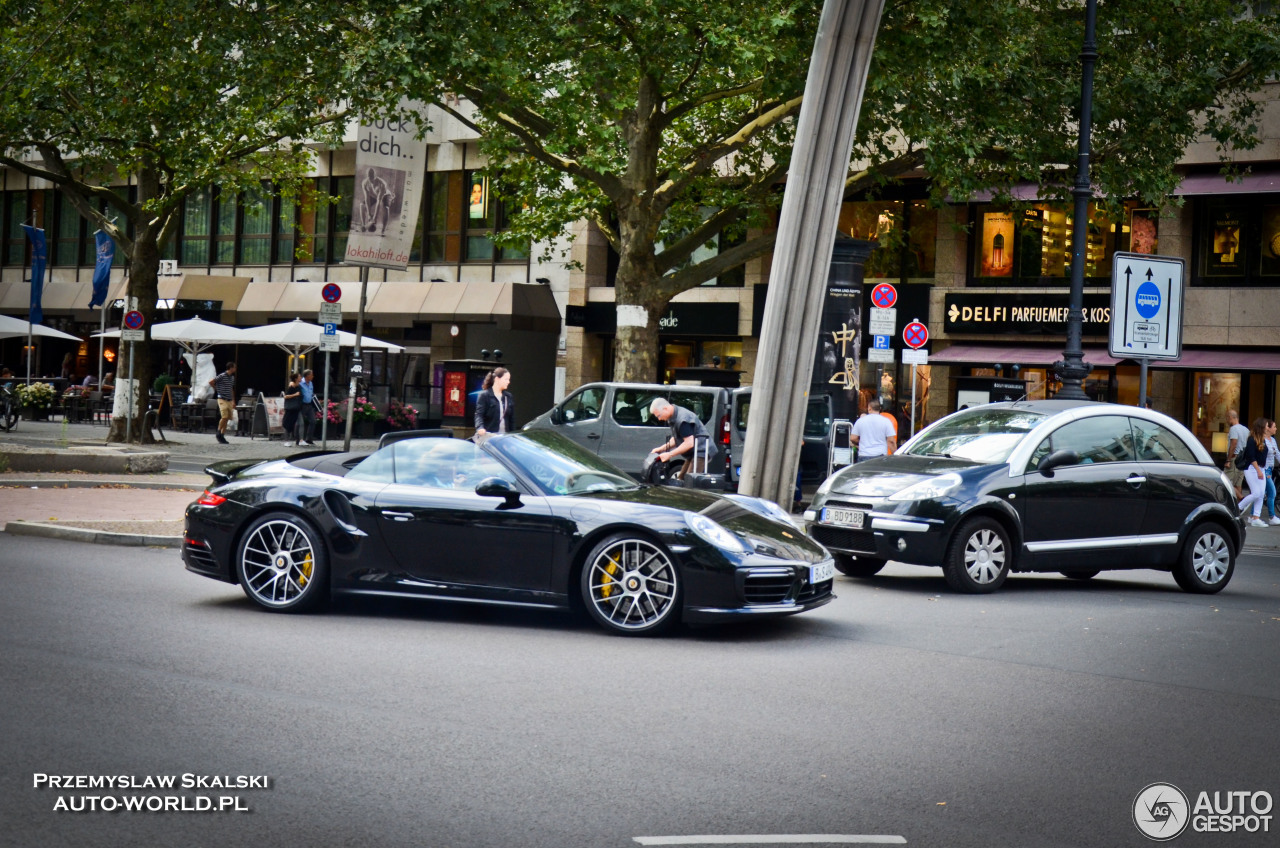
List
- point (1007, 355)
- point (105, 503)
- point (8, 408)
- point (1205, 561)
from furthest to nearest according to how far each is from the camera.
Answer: point (8, 408) < point (1007, 355) < point (105, 503) < point (1205, 561)

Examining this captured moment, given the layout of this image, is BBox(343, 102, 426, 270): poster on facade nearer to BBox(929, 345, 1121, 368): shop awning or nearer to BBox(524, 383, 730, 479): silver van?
BBox(524, 383, 730, 479): silver van

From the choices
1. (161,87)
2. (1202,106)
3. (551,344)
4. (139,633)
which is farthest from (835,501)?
(551,344)

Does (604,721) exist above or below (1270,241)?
below

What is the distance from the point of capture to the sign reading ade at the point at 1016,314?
2933 cm

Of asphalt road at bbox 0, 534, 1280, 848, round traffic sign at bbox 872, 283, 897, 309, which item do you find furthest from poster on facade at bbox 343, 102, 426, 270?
asphalt road at bbox 0, 534, 1280, 848

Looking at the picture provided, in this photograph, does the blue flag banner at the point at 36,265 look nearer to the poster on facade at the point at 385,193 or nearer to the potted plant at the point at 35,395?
the potted plant at the point at 35,395

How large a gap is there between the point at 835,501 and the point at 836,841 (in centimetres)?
754

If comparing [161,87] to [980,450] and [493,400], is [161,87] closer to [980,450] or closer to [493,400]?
[493,400]

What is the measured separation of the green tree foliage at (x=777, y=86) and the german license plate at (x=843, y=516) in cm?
942

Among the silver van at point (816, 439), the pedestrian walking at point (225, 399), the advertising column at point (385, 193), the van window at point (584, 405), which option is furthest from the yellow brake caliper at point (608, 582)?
the pedestrian walking at point (225, 399)

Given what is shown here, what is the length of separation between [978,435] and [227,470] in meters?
6.42

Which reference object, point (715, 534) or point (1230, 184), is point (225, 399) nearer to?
point (1230, 184)

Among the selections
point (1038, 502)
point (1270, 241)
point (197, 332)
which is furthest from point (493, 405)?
point (197, 332)

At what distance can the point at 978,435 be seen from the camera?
12.8 m
